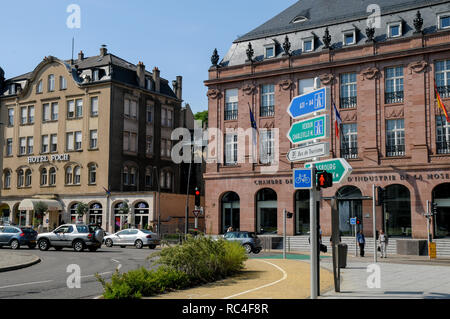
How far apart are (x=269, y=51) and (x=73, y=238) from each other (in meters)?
22.3

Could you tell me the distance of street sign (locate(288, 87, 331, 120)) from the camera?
35.5 ft

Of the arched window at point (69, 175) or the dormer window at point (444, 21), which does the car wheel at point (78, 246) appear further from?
the dormer window at point (444, 21)

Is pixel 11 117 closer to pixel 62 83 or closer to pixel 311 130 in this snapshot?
pixel 62 83

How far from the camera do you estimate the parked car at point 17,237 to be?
3344cm

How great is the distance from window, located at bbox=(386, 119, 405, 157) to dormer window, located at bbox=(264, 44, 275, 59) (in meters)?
11.2

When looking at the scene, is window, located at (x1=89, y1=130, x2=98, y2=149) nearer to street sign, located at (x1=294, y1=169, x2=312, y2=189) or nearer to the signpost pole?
street sign, located at (x1=294, y1=169, x2=312, y2=189)

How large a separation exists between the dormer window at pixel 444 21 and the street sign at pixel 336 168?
2952 cm

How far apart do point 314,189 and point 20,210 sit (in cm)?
5549

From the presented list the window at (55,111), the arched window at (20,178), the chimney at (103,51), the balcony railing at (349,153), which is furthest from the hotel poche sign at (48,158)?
the balcony railing at (349,153)

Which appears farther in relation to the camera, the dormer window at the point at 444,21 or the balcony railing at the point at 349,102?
the balcony railing at the point at 349,102

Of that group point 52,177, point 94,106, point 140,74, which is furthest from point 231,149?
point 52,177

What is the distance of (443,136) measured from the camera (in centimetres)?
3622

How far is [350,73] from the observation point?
3997 centimetres
